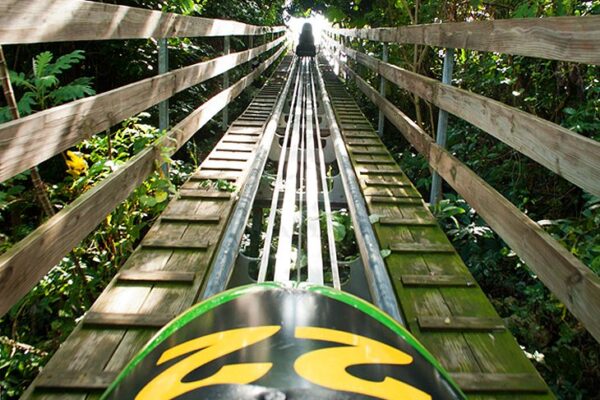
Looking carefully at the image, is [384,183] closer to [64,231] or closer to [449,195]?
[449,195]

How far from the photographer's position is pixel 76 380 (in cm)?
173

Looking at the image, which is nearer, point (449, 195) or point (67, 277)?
point (67, 277)

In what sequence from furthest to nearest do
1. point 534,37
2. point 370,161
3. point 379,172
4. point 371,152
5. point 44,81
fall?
point 371,152, point 370,161, point 379,172, point 44,81, point 534,37

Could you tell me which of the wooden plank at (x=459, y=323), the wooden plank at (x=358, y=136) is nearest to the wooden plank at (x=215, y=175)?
the wooden plank at (x=358, y=136)

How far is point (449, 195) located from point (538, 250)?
2091 mm

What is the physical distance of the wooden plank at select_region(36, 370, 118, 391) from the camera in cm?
171

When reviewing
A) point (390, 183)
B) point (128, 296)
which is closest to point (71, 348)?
point (128, 296)

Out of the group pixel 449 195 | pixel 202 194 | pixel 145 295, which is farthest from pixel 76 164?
pixel 449 195

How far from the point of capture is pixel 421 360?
111 centimetres

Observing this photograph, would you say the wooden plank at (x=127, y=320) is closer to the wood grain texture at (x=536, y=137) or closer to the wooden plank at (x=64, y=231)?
the wooden plank at (x=64, y=231)

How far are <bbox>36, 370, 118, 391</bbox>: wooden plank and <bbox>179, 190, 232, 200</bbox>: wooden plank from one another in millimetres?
1748

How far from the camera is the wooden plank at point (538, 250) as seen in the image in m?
1.64

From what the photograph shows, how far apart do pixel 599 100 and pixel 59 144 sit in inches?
123

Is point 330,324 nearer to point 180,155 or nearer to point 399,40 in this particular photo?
point 399,40
